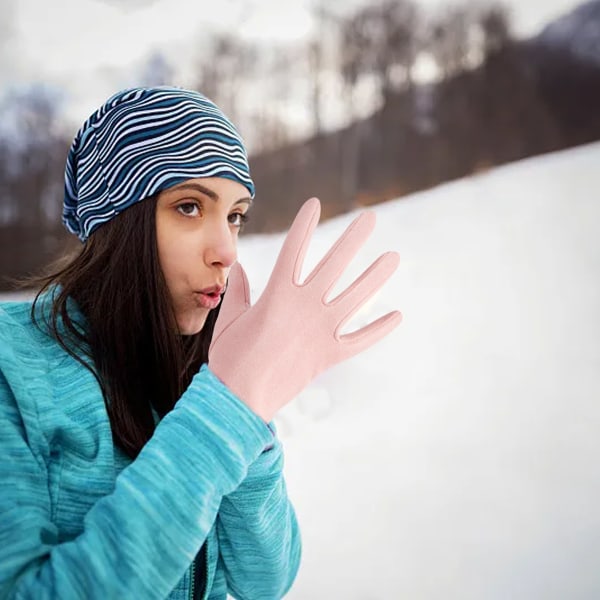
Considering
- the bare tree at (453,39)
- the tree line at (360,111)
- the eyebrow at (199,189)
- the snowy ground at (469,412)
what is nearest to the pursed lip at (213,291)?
the eyebrow at (199,189)

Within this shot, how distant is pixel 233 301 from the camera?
484 millimetres

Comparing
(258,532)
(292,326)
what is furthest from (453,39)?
(258,532)

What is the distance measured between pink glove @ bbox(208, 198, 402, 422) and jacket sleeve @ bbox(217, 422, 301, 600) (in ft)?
0.54

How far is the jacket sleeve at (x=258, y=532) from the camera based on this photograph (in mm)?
566

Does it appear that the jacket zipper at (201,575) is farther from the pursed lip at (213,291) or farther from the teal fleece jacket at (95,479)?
the pursed lip at (213,291)

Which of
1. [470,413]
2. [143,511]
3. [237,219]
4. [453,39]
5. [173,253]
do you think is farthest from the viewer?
[453,39]

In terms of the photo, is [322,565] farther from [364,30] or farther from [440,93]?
[364,30]

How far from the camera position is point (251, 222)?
1312 mm

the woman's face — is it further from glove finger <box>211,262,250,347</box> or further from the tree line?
the tree line

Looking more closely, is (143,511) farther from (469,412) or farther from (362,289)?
(469,412)

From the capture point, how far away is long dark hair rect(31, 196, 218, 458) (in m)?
0.54

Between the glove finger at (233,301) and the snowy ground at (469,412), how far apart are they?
2.16 feet

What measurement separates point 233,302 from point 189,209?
0.16 meters

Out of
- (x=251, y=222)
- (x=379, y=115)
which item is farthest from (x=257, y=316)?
(x=379, y=115)
